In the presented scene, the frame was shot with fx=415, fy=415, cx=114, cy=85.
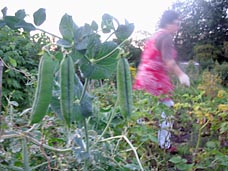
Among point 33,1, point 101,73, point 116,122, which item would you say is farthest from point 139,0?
point 101,73

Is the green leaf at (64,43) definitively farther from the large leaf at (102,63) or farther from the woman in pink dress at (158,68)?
the woman in pink dress at (158,68)

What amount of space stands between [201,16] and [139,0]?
11276 mm

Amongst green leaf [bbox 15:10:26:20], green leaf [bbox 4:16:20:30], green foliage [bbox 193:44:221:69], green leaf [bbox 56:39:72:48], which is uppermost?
green leaf [bbox 15:10:26:20]

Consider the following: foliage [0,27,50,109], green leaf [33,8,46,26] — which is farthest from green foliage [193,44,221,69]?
green leaf [33,8,46,26]

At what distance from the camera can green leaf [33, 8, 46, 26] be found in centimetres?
105

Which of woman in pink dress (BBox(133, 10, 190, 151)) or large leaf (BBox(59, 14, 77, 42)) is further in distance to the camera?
woman in pink dress (BBox(133, 10, 190, 151))

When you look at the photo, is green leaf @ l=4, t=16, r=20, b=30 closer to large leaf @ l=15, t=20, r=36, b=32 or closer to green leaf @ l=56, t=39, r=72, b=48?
large leaf @ l=15, t=20, r=36, b=32

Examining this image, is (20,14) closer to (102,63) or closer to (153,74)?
(102,63)

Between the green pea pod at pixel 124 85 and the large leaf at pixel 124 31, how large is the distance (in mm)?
146

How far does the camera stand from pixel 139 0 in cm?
463

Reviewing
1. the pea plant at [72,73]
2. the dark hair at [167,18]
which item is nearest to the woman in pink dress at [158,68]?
the dark hair at [167,18]

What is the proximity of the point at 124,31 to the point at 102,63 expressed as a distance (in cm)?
12

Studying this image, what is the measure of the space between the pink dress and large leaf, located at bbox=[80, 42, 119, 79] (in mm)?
1631

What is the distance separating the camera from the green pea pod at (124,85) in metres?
0.93
